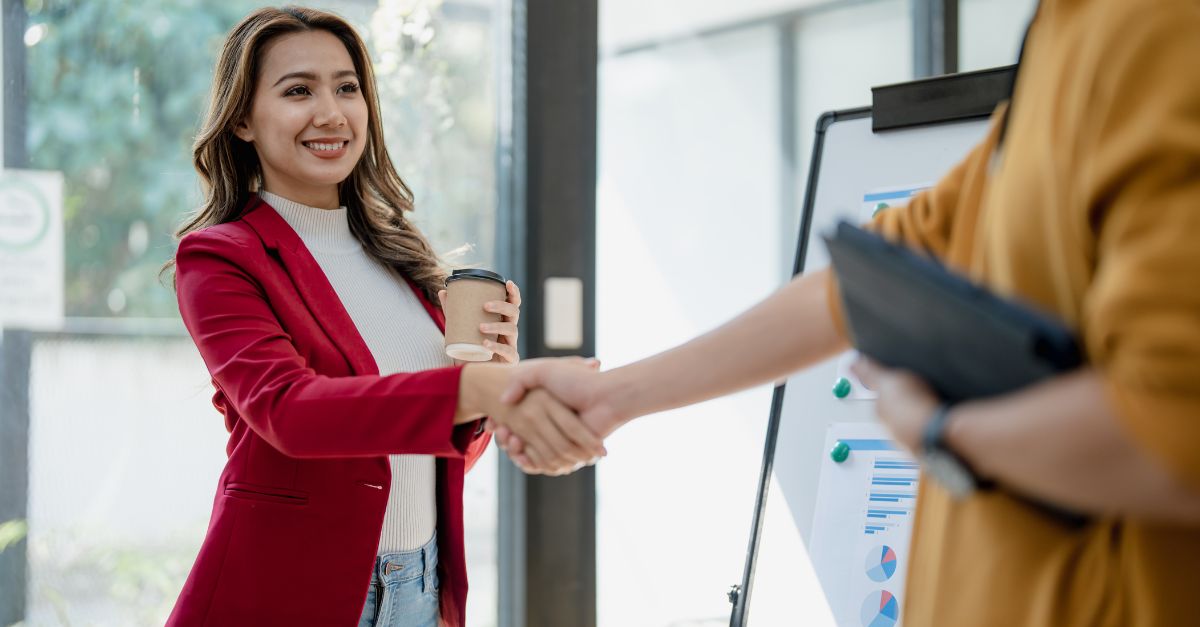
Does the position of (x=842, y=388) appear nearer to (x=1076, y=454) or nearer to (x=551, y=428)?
(x=551, y=428)

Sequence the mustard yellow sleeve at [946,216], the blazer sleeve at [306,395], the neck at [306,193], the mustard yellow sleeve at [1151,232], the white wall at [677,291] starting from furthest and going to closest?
the white wall at [677,291] < the neck at [306,193] < the blazer sleeve at [306,395] < the mustard yellow sleeve at [946,216] < the mustard yellow sleeve at [1151,232]

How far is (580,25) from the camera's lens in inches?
95.6

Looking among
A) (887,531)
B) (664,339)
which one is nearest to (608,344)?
(664,339)

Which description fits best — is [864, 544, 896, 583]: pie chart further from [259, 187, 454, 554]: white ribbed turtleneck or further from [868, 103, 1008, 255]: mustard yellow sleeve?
[868, 103, 1008, 255]: mustard yellow sleeve

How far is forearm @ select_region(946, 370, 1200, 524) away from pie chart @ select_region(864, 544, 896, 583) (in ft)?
3.69

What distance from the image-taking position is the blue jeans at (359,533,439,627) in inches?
58.4

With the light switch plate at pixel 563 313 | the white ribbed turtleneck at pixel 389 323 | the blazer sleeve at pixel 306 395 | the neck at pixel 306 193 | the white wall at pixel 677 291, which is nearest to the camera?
the blazer sleeve at pixel 306 395

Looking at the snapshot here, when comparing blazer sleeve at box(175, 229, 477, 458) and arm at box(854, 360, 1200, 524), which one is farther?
blazer sleeve at box(175, 229, 477, 458)

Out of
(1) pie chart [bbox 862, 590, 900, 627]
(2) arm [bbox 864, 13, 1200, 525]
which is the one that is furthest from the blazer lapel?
(2) arm [bbox 864, 13, 1200, 525]

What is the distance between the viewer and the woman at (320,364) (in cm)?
134

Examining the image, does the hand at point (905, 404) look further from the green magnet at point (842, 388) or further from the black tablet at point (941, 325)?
the green magnet at point (842, 388)

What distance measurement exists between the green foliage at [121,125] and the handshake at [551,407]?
1.08m

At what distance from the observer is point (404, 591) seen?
1518mm

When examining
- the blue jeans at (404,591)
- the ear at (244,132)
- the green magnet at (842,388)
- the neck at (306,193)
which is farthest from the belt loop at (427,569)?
the green magnet at (842,388)
